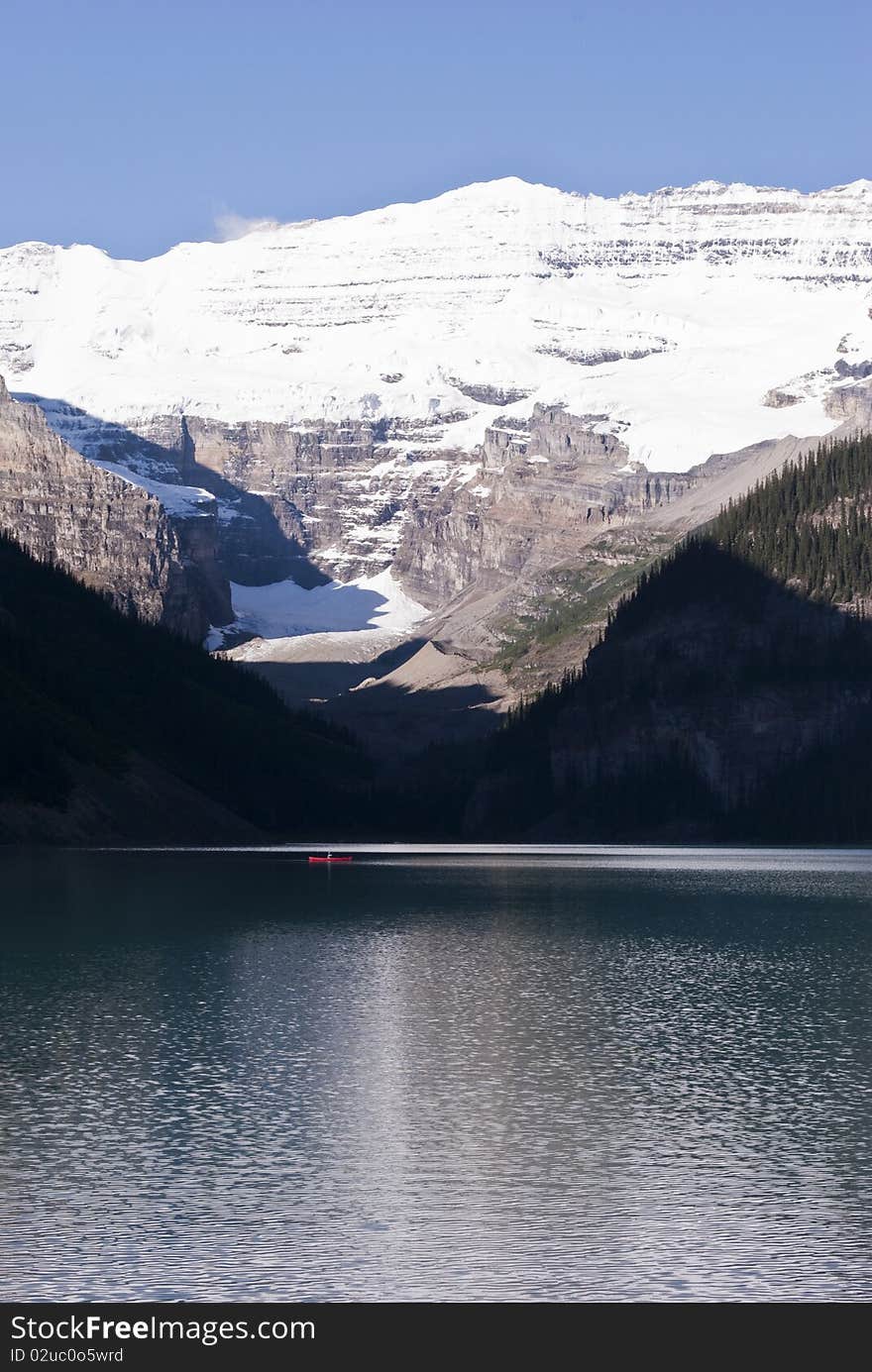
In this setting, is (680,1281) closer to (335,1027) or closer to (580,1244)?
(580,1244)

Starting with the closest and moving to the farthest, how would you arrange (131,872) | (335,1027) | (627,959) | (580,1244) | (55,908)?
(580,1244)
(335,1027)
(627,959)
(55,908)
(131,872)

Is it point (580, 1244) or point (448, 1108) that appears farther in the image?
point (448, 1108)

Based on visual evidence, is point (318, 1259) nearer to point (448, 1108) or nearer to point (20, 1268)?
point (20, 1268)

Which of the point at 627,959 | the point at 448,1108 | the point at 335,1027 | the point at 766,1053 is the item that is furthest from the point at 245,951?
the point at 448,1108

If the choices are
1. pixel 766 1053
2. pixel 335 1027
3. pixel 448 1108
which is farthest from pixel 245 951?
pixel 448 1108
